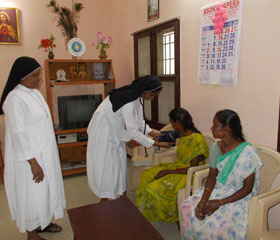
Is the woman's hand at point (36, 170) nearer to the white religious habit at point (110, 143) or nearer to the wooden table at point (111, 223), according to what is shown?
the wooden table at point (111, 223)

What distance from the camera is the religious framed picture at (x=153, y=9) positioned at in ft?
10.2

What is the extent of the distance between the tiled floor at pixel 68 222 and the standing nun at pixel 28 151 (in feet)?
1.13

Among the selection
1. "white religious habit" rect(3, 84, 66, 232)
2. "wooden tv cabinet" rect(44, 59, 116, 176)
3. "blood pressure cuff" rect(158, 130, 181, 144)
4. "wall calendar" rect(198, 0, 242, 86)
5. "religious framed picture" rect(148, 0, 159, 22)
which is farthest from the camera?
"wooden tv cabinet" rect(44, 59, 116, 176)

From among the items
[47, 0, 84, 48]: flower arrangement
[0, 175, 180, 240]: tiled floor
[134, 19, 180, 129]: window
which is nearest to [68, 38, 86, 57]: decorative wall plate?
[47, 0, 84, 48]: flower arrangement

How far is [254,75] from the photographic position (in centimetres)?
198

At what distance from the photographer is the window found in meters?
2.87

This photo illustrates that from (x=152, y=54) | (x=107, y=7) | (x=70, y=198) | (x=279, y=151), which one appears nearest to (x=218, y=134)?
(x=279, y=151)

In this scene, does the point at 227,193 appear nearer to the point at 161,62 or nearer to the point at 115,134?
the point at 115,134

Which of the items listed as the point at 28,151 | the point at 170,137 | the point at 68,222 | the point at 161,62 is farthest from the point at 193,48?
the point at 68,222

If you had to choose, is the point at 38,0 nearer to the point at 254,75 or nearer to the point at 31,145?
the point at 31,145

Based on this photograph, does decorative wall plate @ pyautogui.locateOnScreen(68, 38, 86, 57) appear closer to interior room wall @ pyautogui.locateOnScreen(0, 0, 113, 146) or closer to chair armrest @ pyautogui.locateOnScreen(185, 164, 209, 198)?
interior room wall @ pyautogui.locateOnScreen(0, 0, 113, 146)

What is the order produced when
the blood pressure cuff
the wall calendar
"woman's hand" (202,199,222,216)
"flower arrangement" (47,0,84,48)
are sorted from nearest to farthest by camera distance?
"woman's hand" (202,199,222,216) < the wall calendar < the blood pressure cuff < "flower arrangement" (47,0,84,48)

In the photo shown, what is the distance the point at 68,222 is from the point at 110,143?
951mm

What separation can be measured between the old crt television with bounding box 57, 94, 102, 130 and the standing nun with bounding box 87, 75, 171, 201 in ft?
4.31
